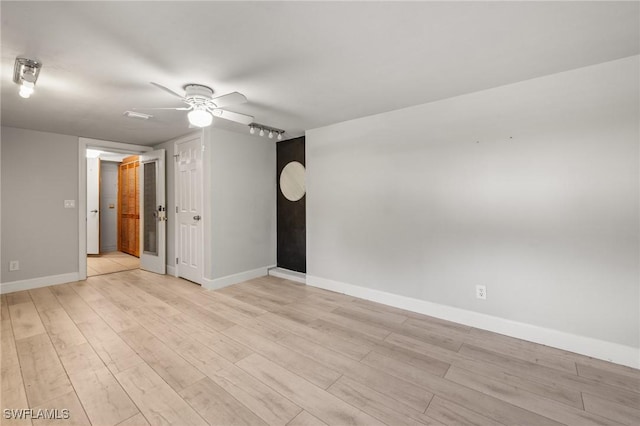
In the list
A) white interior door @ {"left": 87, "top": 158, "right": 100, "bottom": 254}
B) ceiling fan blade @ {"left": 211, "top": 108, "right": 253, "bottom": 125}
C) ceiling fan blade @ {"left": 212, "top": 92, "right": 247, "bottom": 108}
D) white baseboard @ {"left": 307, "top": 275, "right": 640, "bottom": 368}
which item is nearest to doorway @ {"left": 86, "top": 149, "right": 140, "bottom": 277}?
white interior door @ {"left": 87, "top": 158, "right": 100, "bottom": 254}

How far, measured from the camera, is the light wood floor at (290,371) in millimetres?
1546

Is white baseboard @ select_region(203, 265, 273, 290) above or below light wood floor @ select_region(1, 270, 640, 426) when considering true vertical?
above

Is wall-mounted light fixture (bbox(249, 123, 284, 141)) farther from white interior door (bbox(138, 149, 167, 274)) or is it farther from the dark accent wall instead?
white interior door (bbox(138, 149, 167, 274))

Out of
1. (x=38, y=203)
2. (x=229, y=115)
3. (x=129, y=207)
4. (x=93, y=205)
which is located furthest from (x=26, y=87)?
(x=93, y=205)

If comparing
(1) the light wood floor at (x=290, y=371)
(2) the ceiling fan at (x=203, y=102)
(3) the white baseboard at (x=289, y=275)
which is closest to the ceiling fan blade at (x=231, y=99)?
(2) the ceiling fan at (x=203, y=102)

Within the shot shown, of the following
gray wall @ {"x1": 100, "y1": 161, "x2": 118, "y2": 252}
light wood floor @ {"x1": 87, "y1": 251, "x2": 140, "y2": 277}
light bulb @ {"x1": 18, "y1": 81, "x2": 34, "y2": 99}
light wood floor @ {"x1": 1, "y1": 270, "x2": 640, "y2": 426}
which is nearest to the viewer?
light wood floor @ {"x1": 1, "y1": 270, "x2": 640, "y2": 426}

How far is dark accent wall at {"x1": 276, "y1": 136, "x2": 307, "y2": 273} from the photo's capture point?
4.27 metres

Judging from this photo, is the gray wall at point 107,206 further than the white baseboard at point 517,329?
Yes

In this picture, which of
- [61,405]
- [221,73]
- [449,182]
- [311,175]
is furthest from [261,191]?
[61,405]

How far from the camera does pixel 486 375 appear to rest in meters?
1.89

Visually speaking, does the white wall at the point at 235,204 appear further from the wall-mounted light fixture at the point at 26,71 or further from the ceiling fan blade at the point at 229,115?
the wall-mounted light fixture at the point at 26,71

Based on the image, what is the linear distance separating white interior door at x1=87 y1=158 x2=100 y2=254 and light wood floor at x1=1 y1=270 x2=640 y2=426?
11.4 feet

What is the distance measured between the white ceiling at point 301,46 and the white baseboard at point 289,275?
8.39ft

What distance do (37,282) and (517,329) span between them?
5.92 m
